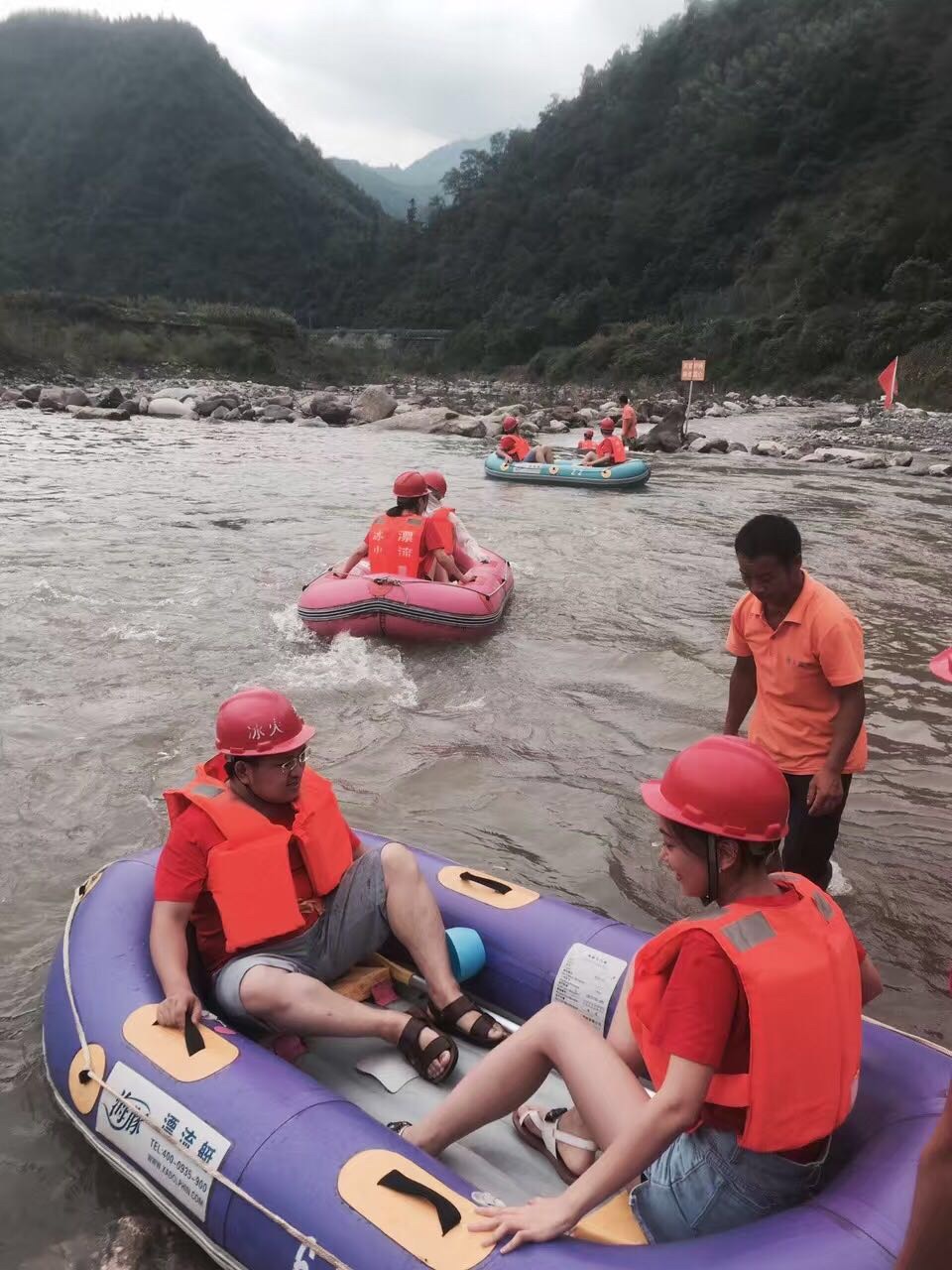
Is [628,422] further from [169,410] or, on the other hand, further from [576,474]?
[169,410]

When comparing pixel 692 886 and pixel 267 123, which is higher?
pixel 267 123

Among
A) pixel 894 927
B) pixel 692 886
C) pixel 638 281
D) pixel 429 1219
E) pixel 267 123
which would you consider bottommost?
pixel 894 927

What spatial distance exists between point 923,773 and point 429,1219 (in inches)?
154

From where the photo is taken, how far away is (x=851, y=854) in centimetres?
430

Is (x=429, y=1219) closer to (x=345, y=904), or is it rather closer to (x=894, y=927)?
(x=345, y=904)

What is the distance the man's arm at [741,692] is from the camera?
338cm

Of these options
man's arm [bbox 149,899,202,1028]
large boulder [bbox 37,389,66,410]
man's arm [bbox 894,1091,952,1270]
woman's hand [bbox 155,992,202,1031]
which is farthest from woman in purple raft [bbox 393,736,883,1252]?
large boulder [bbox 37,389,66,410]

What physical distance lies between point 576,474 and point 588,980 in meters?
12.6

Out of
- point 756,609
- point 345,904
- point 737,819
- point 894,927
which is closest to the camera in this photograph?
point 737,819

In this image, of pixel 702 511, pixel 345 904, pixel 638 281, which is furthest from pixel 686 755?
pixel 638 281

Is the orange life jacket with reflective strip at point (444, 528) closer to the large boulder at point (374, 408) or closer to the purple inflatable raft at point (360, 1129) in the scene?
the purple inflatable raft at point (360, 1129)

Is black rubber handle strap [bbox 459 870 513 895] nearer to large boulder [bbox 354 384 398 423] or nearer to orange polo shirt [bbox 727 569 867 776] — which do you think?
orange polo shirt [bbox 727 569 867 776]

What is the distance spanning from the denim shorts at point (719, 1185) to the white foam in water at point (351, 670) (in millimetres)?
4213

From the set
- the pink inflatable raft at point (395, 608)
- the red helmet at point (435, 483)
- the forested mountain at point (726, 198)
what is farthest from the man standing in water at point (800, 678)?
the forested mountain at point (726, 198)
